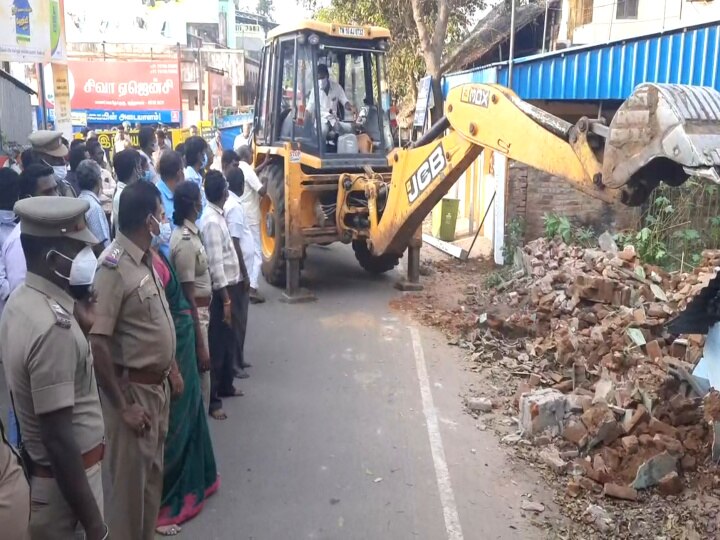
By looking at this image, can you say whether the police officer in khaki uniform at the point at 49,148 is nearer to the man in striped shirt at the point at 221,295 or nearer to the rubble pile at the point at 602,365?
the man in striped shirt at the point at 221,295

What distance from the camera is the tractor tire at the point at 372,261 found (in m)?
9.63

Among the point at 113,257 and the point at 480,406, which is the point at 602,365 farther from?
the point at 113,257

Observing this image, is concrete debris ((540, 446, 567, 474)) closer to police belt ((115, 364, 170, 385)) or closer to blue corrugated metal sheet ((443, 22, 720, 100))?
police belt ((115, 364, 170, 385))

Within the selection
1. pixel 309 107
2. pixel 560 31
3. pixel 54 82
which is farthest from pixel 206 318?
pixel 560 31

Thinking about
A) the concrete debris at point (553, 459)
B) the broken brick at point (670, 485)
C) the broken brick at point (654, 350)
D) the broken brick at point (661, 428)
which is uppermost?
the broken brick at point (654, 350)

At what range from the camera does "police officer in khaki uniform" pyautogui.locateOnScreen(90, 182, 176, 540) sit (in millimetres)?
3113

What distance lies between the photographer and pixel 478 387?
242 inches

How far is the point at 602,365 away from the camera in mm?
5883

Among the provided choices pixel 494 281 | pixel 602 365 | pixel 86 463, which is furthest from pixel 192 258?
pixel 494 281

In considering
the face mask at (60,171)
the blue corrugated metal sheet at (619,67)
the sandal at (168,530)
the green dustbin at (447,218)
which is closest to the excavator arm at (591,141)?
the sandal at (168,530)

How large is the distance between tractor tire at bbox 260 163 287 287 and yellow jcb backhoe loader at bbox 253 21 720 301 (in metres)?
0.02

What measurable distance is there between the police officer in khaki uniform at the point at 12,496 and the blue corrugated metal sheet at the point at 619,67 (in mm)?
8979

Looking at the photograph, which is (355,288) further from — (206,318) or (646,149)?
(646,149)

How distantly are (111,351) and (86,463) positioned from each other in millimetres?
778
